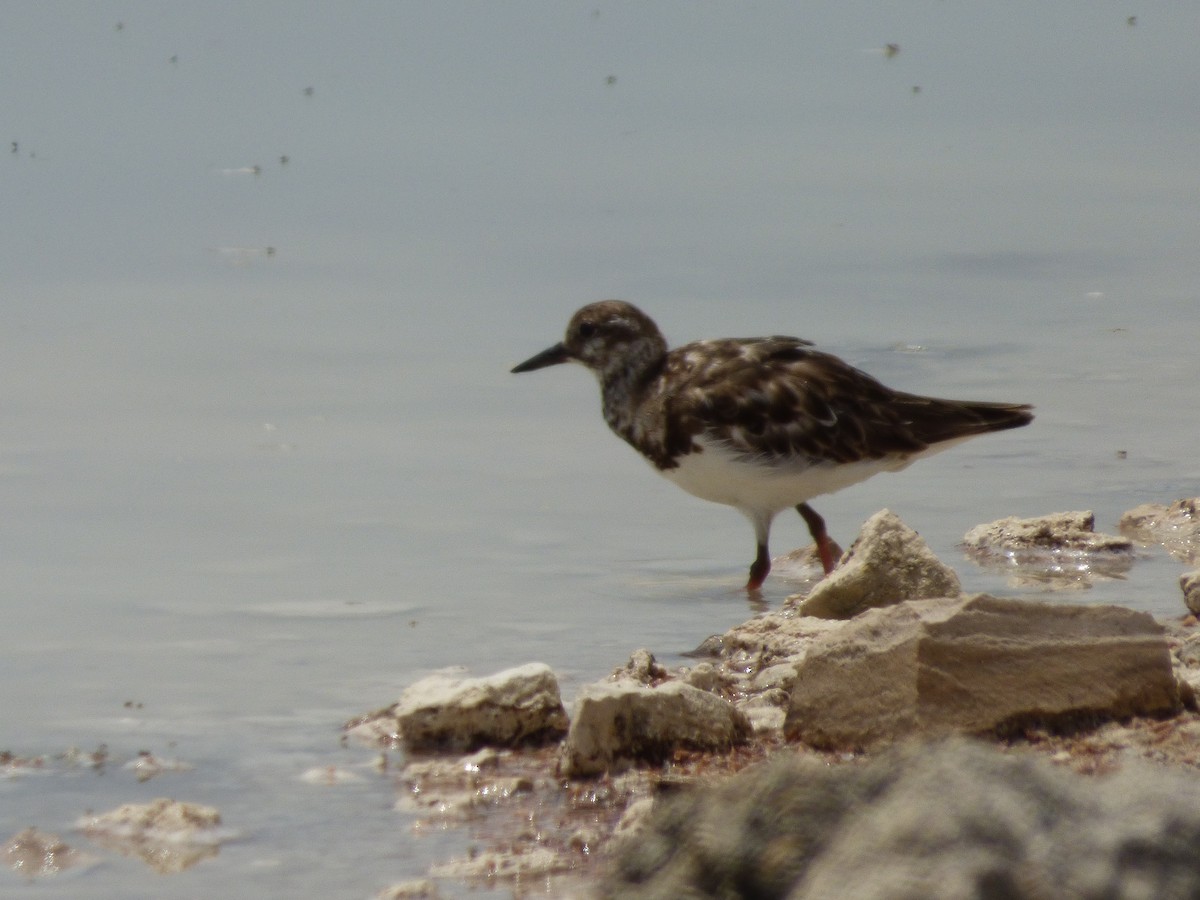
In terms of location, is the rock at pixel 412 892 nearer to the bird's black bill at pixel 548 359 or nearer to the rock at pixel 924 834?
the rock at pixel 924 834

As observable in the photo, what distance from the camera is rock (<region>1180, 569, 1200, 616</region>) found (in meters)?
6.67

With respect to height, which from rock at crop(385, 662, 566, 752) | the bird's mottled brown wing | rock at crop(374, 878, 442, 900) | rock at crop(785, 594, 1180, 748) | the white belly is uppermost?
the bird's mottled brown wing

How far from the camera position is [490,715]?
549 centimetres

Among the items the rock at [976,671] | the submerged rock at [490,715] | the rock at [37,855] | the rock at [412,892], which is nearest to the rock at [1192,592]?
the rock at [976,671]

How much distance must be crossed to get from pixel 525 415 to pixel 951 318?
9.48 feet

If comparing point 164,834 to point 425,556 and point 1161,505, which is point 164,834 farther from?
point 1161,505

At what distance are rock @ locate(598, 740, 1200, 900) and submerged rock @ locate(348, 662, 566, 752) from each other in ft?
8.03

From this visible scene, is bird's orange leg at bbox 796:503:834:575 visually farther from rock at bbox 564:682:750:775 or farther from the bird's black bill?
rock at bbox 564:682:750:775

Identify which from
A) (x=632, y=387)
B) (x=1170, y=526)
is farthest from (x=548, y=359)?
(x=1170, y=526)

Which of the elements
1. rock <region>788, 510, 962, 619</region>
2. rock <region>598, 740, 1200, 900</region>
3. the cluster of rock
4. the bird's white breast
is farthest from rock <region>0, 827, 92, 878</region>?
the bird's white breast

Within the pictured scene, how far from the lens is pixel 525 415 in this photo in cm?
993

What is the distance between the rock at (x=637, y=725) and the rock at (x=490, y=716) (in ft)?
0.94

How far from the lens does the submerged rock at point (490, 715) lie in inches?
216

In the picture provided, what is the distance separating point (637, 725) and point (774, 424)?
9.88 feet
